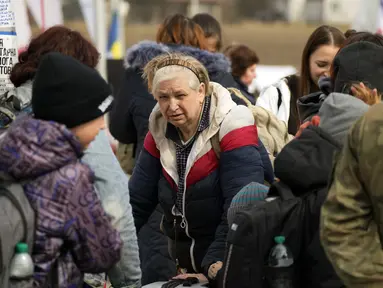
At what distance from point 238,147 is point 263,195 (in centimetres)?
93

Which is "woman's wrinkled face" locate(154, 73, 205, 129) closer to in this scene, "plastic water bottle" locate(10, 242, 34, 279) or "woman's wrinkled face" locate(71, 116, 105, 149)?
"woman's wrinkled face" locate(71, 116, 105, 149)

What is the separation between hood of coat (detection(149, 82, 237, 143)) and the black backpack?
133 cm

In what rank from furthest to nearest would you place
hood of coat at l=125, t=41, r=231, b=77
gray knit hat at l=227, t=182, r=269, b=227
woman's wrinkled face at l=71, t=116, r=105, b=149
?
hood of coat at l=125, t=41, r=231, b=77 → gray knit hat at l=227, t=182, r=269, b=227 → woman's wrinkled face at l=71, t=116, r=105, b=149

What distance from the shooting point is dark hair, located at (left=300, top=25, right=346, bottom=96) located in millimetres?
6246

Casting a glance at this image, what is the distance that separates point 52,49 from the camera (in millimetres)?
4797

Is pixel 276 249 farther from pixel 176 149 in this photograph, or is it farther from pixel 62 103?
pixel 176 149

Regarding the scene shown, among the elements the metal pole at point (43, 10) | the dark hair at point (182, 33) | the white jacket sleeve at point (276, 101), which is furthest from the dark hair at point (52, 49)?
the metal pole at point (43, 10)

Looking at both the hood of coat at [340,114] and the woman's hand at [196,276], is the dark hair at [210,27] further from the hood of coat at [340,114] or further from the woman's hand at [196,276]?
the hood of coat at [340,114]

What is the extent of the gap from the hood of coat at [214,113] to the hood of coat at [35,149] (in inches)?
55.8

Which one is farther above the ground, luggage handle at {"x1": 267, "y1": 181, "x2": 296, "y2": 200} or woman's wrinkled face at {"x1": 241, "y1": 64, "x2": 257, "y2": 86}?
luggage handle at {"x1": 267, "y1": 181, "x2": 296, "y2": 200}

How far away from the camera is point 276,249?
3.57 m

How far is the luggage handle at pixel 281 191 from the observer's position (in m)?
3.70

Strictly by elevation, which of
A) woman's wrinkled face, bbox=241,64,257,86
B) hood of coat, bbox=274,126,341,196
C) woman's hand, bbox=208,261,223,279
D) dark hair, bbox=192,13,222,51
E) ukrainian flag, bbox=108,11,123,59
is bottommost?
ukrainian flag, bbox=108,11,123,59

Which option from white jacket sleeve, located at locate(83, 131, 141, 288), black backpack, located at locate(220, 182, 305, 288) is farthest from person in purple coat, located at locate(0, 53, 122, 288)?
black backpack, located at locate(220, 182, 305, 288)
